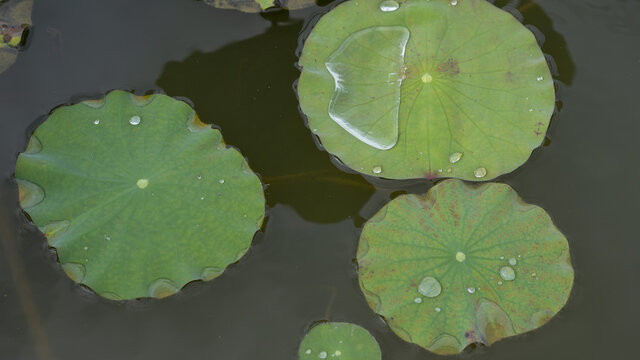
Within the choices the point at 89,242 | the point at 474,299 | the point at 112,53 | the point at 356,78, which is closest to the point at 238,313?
the point at 89,242

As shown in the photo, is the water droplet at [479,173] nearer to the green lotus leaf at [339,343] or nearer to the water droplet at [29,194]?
the green lotus leaf at [339,343]

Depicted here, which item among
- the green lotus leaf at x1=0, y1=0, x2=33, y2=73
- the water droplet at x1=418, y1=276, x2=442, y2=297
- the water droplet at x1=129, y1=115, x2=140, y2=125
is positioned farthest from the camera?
the green lotus leaf at x1=0, y1=0, x2=33, y2=73

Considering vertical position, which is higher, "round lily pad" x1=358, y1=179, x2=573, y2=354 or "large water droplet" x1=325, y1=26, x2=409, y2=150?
"large water droplet" x1=325, y1=26, x2=409, y2=150

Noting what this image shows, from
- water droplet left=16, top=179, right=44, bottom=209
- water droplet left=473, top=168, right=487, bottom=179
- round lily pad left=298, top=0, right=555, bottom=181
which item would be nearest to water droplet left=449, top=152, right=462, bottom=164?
round lily pad left=298, top=0, right=555, bottom=181

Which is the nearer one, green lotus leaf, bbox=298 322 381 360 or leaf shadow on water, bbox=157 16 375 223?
green lotus leaf, bbox=298 322 381 360

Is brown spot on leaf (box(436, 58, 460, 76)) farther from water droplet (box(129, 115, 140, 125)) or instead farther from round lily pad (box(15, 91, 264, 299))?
water droplet (box(129, 115, 140, 125))

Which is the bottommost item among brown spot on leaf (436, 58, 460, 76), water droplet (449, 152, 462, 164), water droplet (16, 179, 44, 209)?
water droplet (449, 152, 462, 164)

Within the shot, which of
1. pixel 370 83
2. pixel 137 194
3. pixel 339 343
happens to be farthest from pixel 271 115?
pixel 339 343
